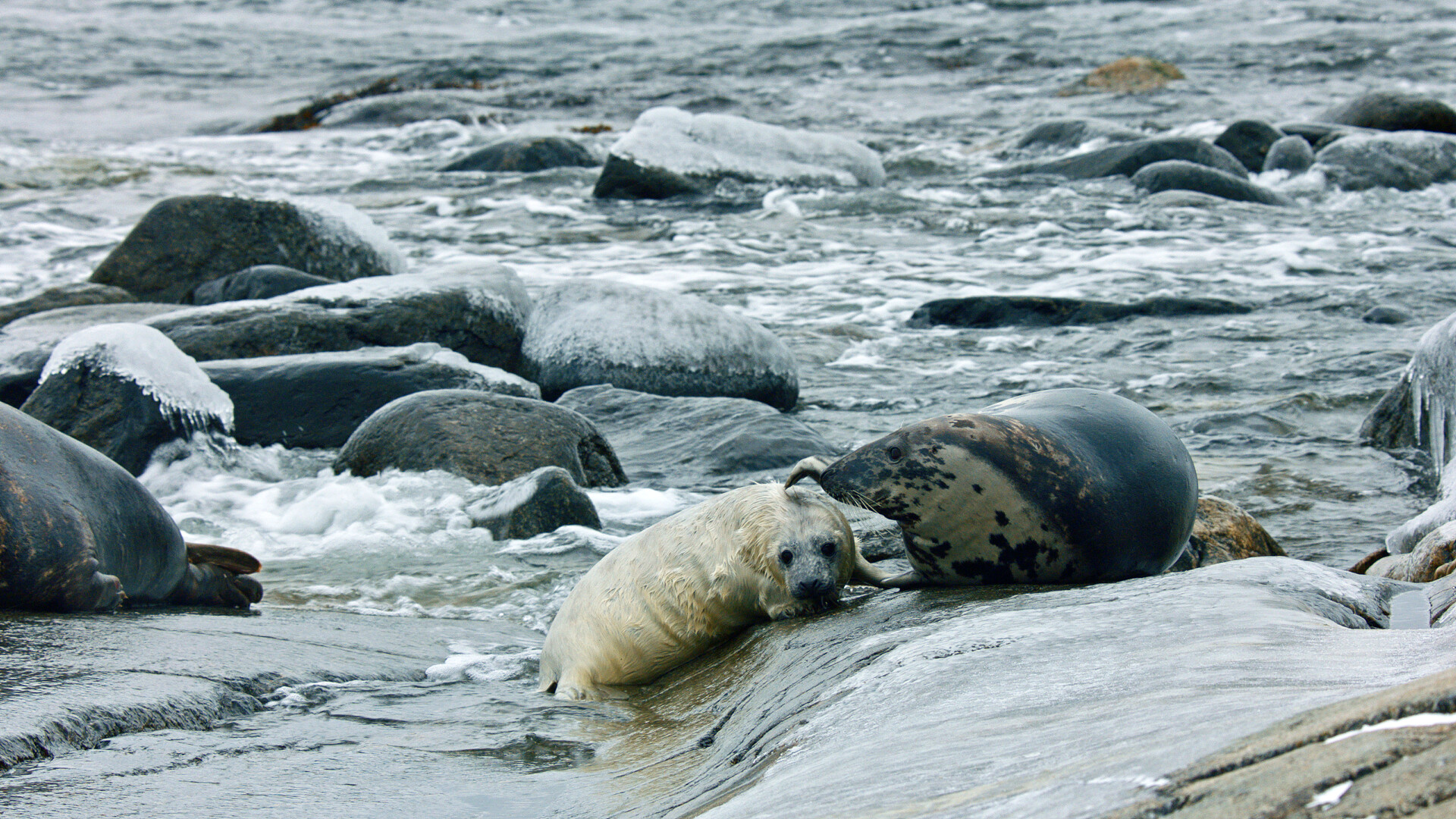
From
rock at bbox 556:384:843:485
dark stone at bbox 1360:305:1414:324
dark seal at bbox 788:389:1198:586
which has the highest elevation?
dark seal at bbox 788:389:1198:586

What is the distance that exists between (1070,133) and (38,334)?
37.5ft

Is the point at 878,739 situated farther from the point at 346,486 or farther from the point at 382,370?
the point at 382,370

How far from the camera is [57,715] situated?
2336mm

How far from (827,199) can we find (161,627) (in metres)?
10.0

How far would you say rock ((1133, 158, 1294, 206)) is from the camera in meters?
11.6

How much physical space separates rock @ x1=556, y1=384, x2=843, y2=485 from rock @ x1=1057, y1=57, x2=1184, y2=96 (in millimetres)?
14438

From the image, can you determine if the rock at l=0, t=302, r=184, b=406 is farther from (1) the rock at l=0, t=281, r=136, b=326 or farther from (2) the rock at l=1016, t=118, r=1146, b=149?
(2) the rock at l=1016, t=118, r=1146, b=149

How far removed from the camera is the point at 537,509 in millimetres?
4828

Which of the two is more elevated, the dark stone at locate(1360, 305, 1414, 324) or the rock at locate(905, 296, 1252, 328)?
the dark stone at locate(1360, 305, 1414, 324)

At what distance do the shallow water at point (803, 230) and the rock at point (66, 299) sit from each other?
1.22 m

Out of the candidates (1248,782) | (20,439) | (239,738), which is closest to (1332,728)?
(1248,782)

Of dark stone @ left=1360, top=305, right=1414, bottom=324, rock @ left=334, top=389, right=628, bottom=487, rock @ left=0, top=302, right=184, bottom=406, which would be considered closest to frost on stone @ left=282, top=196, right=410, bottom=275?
rock @ left=0, top=302, right=184, bottom=406

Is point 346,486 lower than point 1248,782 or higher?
lower

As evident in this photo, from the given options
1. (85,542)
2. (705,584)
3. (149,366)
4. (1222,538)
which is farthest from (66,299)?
(1222,538)
